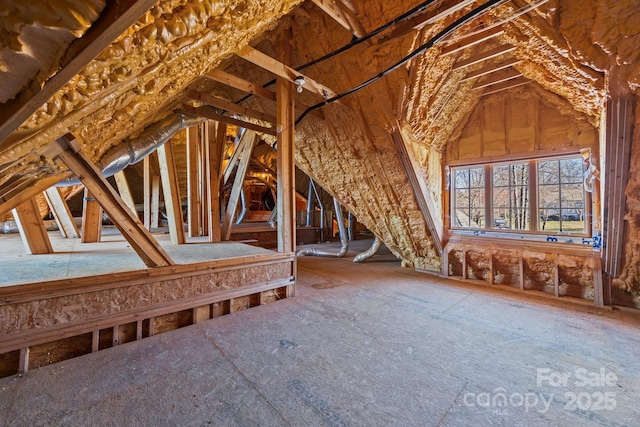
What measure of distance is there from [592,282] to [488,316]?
1.63m

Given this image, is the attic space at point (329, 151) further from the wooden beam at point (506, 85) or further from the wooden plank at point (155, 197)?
the wooden plank at point (155, 197)

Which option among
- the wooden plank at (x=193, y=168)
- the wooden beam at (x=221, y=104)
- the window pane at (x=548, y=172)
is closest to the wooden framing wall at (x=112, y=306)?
the wooden beam at (x=221, y=104)

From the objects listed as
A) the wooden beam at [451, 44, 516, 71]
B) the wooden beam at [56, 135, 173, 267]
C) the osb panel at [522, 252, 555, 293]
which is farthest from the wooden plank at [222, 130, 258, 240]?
the osb panel at [522, 252, 555, 293]

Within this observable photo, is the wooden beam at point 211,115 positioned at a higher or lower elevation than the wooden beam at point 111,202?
higher

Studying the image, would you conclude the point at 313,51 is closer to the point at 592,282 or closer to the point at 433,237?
the point at 433,237

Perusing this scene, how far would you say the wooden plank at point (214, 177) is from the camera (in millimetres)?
4352

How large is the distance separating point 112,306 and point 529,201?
517 centimetres

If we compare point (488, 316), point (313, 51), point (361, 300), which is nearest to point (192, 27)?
point (313, 51)

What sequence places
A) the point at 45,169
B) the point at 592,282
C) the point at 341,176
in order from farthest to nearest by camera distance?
the point at 341,176
the point at 592,282
the point at 45,169

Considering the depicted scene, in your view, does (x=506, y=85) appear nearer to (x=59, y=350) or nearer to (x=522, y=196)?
(x=522, y=196)

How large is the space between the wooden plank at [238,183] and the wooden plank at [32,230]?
223 centimetres

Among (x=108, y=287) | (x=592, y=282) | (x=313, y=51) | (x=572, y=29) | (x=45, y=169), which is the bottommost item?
(x=592, y=282)

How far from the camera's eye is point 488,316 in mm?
2684

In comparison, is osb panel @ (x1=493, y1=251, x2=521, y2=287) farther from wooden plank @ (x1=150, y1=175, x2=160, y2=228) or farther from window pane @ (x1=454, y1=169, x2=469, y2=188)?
wooden plank @ (x1=150, y1=175, x2=160, y2=228)
